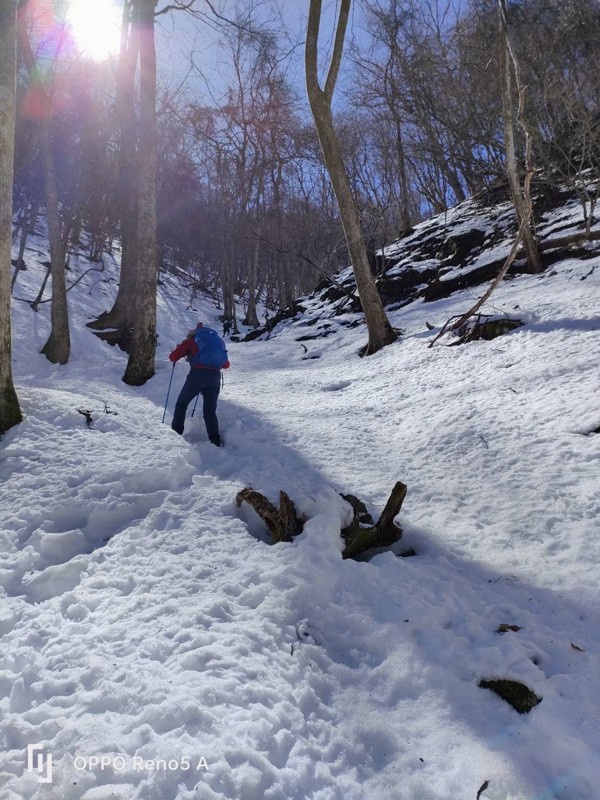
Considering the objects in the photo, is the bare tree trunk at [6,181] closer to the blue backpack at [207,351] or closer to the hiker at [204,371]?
the hiker at [204,371]

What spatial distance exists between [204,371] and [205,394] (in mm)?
297

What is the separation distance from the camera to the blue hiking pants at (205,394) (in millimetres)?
5539

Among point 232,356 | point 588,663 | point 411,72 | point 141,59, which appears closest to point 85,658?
point 588,663

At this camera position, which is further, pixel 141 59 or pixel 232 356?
pixel 232 356

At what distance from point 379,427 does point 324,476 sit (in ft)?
5.14

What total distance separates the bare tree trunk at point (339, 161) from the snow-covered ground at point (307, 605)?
3.84m

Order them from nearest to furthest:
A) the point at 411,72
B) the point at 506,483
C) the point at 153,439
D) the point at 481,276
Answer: the point at 506,483, the point at 153,439, the point at 481,276, the point at 411,72

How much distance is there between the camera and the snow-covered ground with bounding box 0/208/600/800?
5.93 ft

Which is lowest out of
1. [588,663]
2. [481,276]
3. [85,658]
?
[588,663]

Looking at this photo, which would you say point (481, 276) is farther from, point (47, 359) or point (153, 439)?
point (47, 359)

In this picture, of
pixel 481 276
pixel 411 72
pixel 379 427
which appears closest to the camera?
pixel 379 427

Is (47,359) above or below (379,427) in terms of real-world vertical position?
above

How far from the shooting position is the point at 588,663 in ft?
7.69

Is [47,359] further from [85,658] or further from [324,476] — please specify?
[85,658]
